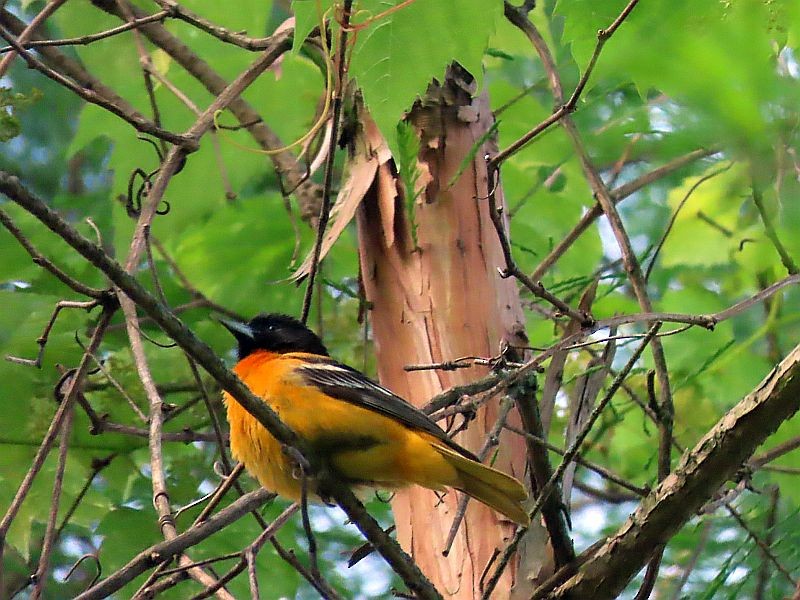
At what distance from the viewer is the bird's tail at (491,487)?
2248 mm

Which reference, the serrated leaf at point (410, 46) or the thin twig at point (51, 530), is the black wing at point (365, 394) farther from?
the serrated leaf at point (410, 46)

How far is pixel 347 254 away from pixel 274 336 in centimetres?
79

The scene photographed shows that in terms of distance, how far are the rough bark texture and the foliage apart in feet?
0.57

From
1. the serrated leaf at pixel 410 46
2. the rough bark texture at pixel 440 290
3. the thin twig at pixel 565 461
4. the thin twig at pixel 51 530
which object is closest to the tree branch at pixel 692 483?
the thin twig at pixel 565 461

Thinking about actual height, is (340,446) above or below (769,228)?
above

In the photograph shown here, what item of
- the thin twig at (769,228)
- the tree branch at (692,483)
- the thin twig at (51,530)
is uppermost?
the thin twig at (51,530)

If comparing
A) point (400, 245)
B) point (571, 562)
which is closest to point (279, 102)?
point (400, 245)

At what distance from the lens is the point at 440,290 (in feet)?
8.83

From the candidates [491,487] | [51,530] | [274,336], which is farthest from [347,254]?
[51,530]

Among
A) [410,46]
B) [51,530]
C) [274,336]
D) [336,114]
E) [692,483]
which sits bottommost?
[692,483]

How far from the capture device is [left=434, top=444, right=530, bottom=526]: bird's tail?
2248 millimetres

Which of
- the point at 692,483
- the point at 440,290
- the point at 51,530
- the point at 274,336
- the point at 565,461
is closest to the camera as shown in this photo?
the point at 692,483

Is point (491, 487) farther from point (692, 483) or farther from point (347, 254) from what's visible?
point (347, 254)

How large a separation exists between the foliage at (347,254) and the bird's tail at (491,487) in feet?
1.71
